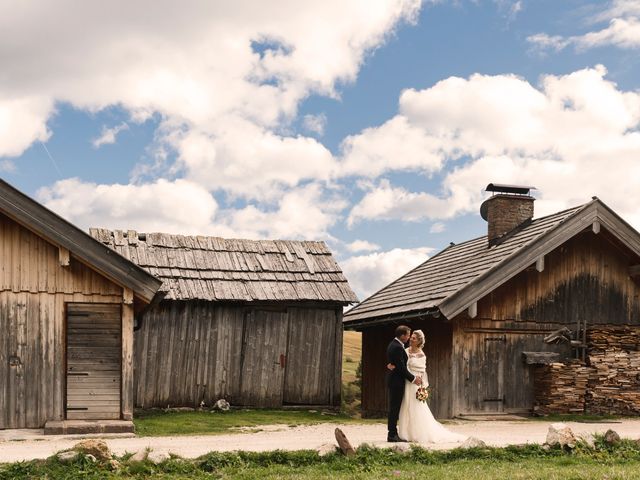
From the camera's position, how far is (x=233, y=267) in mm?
24297

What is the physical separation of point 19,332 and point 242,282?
25.4 feet

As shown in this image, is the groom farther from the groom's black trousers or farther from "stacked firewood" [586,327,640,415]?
"stacked firewood" [586,327,640,415]

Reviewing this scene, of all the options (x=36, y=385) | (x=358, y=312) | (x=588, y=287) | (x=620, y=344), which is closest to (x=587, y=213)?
(x=588, y=287)

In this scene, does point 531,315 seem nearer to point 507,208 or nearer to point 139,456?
point 507,208

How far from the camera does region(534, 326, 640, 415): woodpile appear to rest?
2138 centimetres

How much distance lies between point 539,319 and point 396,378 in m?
8.86

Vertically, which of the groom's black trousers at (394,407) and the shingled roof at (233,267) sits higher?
the shingled roof at (233,267)

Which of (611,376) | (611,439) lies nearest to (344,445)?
(611,439)

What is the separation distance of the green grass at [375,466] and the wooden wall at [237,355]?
11.0 metres

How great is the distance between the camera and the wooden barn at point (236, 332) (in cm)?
2275

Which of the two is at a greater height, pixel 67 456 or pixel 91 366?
pixel 91 366

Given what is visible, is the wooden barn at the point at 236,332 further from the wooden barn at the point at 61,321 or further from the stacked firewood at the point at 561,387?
the stacked firewood at the point at 561,387

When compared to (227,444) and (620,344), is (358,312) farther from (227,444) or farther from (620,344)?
(227,444)

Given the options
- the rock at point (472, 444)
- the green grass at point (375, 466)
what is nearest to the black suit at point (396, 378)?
the rock at point (472, 444)
